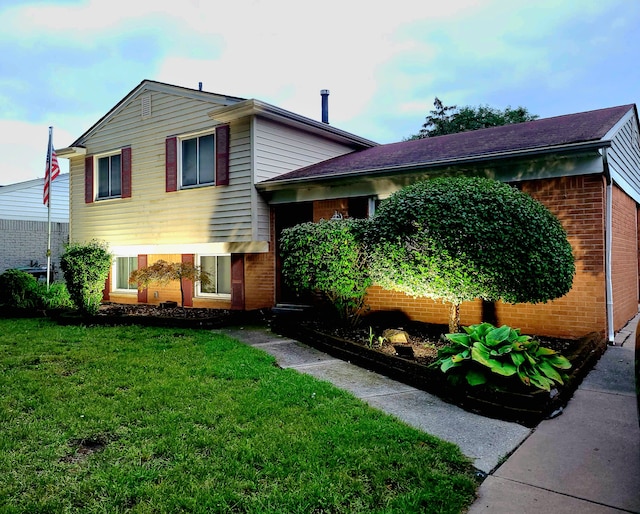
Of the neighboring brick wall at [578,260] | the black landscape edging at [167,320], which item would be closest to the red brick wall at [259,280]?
the black landscape edging at [167,320]

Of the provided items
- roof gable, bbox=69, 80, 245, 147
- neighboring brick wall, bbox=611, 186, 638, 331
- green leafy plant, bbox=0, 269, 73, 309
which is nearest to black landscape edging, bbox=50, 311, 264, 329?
green leafy plant, bbox=0, 269, 73, 309

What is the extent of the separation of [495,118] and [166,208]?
2135 centimetres

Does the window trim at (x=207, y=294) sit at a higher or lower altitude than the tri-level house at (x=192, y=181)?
lower

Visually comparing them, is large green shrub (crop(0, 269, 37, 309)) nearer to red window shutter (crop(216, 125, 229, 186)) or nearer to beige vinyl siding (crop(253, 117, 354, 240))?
red window shutter (crop(216, 125, 229, 186))

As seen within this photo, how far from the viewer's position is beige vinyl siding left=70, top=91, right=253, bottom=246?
9.64 m

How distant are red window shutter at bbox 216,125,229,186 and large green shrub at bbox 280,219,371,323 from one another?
3260mm

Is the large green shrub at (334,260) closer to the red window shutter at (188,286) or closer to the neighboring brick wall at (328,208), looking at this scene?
the neighboring brick wall at (328,208)

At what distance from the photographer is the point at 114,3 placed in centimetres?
989

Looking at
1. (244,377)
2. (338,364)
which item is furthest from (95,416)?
(338,364)

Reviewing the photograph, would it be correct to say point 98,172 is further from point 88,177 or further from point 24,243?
point 24,243

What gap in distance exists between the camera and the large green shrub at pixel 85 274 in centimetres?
916

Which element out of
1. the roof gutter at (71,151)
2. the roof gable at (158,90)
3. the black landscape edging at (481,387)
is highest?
the roof gable at (158,90)

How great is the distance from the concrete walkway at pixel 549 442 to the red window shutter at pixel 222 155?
5.76m

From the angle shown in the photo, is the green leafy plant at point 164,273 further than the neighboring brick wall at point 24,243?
No
